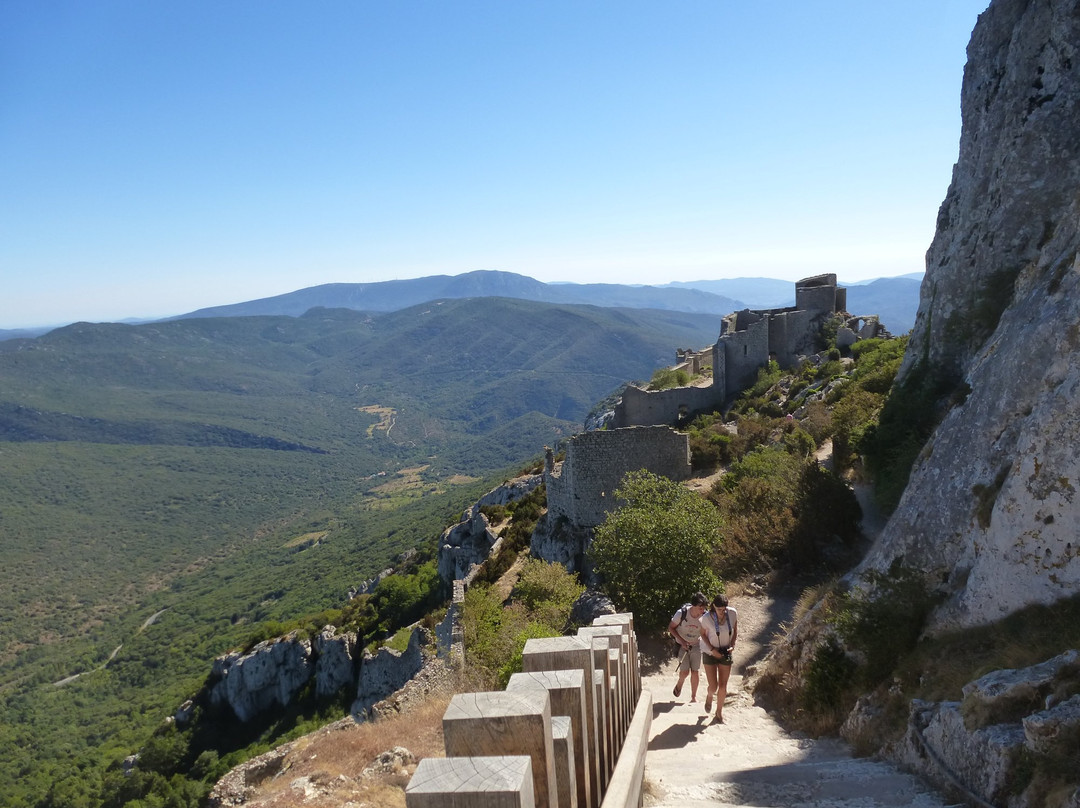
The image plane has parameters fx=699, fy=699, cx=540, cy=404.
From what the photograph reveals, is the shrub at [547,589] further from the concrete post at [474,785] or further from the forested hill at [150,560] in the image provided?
the forested hill at [150,560]

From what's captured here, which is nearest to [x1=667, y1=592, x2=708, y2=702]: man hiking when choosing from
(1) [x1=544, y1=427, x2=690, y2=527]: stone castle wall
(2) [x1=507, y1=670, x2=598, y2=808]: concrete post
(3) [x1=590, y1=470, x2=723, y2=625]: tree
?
(3) [x1=590, y1=470, x2=723, y2=625]: tree

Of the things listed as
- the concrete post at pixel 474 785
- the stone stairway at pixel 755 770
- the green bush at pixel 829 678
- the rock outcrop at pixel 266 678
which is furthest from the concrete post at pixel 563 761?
the rock outcrop at pixel 266 678

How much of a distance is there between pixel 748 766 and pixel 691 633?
8.68ft

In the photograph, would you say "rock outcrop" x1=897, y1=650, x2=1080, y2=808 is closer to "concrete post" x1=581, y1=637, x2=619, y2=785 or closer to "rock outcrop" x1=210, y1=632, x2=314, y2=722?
"concrete post" x1=581, y1=637, x2=619, y2=785

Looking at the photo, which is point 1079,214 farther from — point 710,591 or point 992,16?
point 992,16

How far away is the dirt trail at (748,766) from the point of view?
17.8 ft

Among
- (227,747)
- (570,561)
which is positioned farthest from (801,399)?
(227,747)

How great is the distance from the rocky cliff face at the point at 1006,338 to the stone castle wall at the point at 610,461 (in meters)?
8.22

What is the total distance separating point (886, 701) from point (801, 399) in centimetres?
2173

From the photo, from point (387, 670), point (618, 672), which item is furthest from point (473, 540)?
point (618, 672)

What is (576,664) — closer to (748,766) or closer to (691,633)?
(748,766)

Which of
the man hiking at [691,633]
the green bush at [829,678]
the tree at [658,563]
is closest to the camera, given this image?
the green bush at [829,678]

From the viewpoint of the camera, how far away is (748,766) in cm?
651

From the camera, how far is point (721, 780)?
19.6 feet
